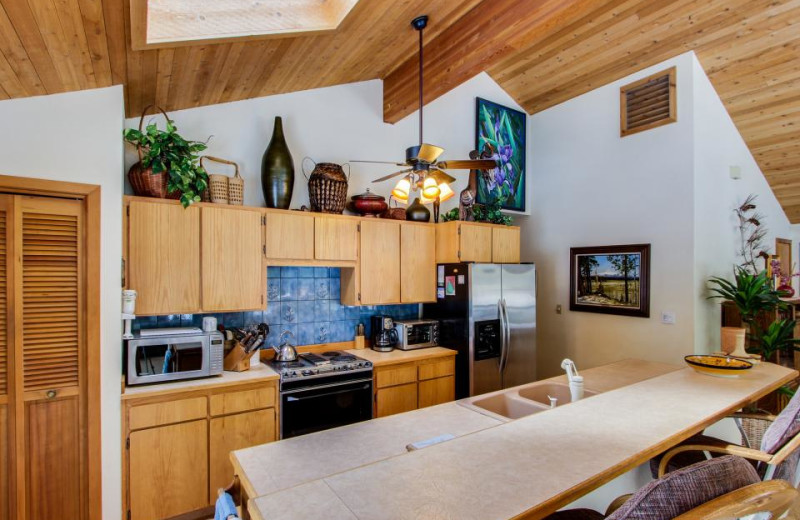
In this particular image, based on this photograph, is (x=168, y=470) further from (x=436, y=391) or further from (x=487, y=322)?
(x=487, y=322)

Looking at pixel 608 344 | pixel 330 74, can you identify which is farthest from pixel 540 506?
pixel 608 344

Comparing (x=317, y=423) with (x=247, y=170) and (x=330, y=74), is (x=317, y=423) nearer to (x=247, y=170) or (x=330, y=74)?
(x=247, y=170)

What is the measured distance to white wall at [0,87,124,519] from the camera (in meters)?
2.25

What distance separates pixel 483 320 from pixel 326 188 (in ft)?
5.95

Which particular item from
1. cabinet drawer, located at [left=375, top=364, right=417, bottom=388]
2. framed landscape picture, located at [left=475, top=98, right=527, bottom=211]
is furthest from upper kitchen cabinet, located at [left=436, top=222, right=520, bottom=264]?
cabinet drawer, located at [left=375, top=364, right=417, bottom=388]

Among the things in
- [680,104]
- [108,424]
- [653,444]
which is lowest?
[108,424]

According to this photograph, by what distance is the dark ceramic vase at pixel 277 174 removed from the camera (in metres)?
3.33

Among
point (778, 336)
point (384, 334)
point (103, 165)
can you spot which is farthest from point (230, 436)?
point (778, 336)

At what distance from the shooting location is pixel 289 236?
3.34m

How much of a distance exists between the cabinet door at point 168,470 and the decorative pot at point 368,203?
2057mm

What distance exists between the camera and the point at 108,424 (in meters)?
2.44

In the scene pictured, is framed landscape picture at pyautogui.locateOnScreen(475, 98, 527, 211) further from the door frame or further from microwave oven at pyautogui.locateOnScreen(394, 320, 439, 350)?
the door frame

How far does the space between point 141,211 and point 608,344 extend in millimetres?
4361

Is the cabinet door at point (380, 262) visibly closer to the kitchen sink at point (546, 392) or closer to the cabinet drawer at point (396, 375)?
the cabinet drawer at point (396, 375)
